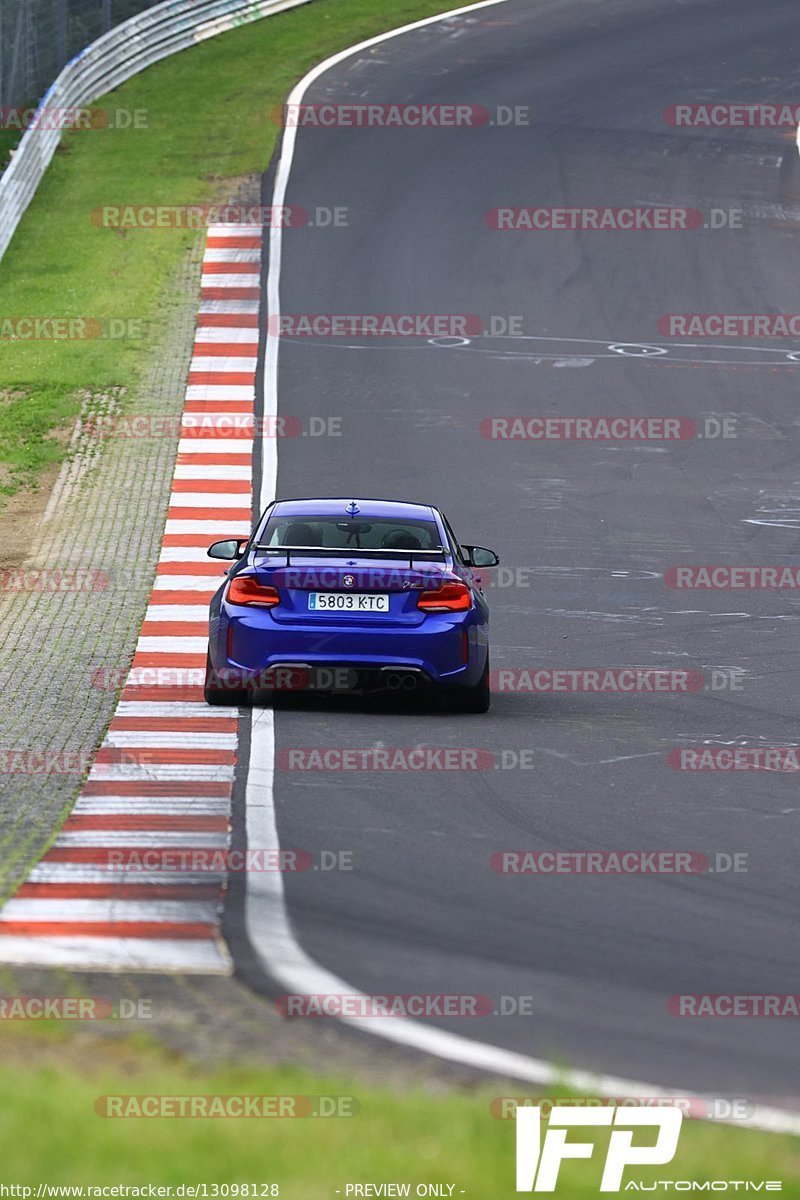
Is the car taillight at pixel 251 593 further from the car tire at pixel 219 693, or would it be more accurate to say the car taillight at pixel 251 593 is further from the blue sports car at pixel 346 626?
the car tire at pixel 219 693

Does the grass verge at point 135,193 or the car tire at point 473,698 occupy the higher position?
the grass verge at point 135,193

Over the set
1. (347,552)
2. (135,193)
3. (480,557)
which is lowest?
(480,557)

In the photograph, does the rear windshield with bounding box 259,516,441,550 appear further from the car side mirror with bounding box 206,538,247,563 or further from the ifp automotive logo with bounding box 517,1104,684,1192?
the ifp automotive logo with bounding box 517,1104,684,1192

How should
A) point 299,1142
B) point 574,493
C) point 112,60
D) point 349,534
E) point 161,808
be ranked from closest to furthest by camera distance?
1. point 299,1142
2. point 161,808
3. point 349,534
4. point 574,493
5. point 112,60

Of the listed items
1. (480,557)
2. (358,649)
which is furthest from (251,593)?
(480,557)

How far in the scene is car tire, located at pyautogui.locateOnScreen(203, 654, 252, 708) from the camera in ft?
41.9

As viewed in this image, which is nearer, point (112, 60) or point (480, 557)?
point (480, 557)

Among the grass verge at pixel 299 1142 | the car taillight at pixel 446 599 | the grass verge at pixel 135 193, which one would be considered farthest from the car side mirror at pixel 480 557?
the grass verge at pixel 135 193

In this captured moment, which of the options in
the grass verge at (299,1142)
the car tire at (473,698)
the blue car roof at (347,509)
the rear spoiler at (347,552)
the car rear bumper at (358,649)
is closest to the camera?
the grass verge at (299,1142)

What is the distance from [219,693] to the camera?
12.8 m

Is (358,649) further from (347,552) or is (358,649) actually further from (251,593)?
(251,593)

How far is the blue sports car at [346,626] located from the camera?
1244 cm

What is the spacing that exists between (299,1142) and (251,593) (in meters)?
7.61

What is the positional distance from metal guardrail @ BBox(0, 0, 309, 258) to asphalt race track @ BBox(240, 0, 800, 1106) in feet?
13.3
